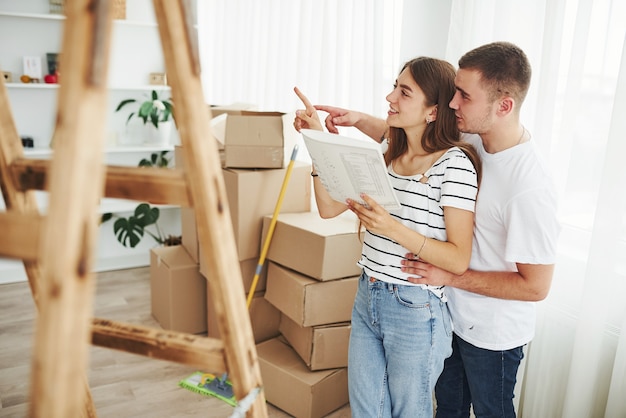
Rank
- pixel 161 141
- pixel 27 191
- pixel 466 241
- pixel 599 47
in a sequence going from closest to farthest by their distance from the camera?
1. pixel 27 191
2. pixel 466 241
3. pixel 599 47
4. pixel 161 141

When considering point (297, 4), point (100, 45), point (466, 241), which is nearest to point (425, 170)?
point (466, 241)

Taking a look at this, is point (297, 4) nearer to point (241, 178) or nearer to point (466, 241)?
point (241, 178)

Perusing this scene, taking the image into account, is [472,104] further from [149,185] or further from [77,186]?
[77,186]

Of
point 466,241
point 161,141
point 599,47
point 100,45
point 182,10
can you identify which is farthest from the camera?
point 161,141

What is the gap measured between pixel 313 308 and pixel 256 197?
0.56 m

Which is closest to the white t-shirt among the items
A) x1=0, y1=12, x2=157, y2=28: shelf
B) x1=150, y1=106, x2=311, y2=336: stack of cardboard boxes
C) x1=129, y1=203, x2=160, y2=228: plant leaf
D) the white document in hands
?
the white document in hands

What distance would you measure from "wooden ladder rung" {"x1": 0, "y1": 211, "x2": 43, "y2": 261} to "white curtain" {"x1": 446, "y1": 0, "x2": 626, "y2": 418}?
1.42 metres

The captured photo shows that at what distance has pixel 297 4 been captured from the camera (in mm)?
2695

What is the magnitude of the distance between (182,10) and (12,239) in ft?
1.05

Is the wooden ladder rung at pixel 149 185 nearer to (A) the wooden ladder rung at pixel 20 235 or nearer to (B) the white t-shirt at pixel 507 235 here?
(A) the wooden ladder rung at pixel 20 235

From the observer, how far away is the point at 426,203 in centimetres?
128

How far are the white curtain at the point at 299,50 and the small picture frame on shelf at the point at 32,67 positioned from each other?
1.04m

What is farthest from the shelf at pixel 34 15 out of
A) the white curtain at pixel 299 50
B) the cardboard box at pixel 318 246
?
the cardboard box at pixel 318 246

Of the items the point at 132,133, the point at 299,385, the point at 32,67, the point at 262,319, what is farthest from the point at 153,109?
the point at 299,385
